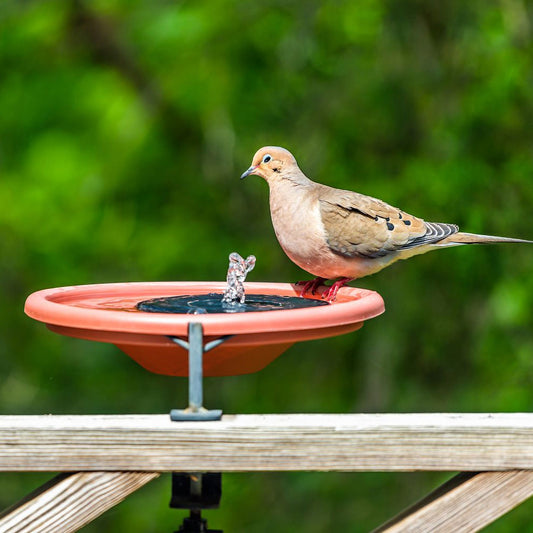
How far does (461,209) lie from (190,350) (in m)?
2.97

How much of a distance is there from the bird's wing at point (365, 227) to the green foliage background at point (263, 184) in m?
1.34

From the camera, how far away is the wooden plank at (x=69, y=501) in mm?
1526

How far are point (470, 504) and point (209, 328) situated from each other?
1.74ft

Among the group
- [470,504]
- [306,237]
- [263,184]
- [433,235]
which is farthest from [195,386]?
[263,184]

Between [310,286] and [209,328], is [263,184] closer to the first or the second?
[310,286]

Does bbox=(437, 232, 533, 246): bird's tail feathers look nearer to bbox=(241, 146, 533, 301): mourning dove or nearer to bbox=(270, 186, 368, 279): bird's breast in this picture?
bbox=(241, 146, 533, 301): mourning dove

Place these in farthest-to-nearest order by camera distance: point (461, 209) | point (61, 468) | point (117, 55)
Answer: point (117, 55)
point (461, 209)
point (61, 468)

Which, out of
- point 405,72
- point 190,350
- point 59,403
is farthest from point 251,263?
point 59,403

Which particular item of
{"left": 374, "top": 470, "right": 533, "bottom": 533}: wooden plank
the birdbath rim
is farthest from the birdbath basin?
{"left": 374, "top": 470, "right": 533, "bottom": 533}: wooden plank

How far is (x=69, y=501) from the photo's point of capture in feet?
5.06

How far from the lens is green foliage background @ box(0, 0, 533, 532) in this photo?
4.43 meters

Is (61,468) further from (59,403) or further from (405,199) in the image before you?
(59,403)

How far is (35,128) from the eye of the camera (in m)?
5.95

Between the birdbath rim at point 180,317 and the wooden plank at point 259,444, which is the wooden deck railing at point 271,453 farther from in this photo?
the birdbath rim at point 180,317
